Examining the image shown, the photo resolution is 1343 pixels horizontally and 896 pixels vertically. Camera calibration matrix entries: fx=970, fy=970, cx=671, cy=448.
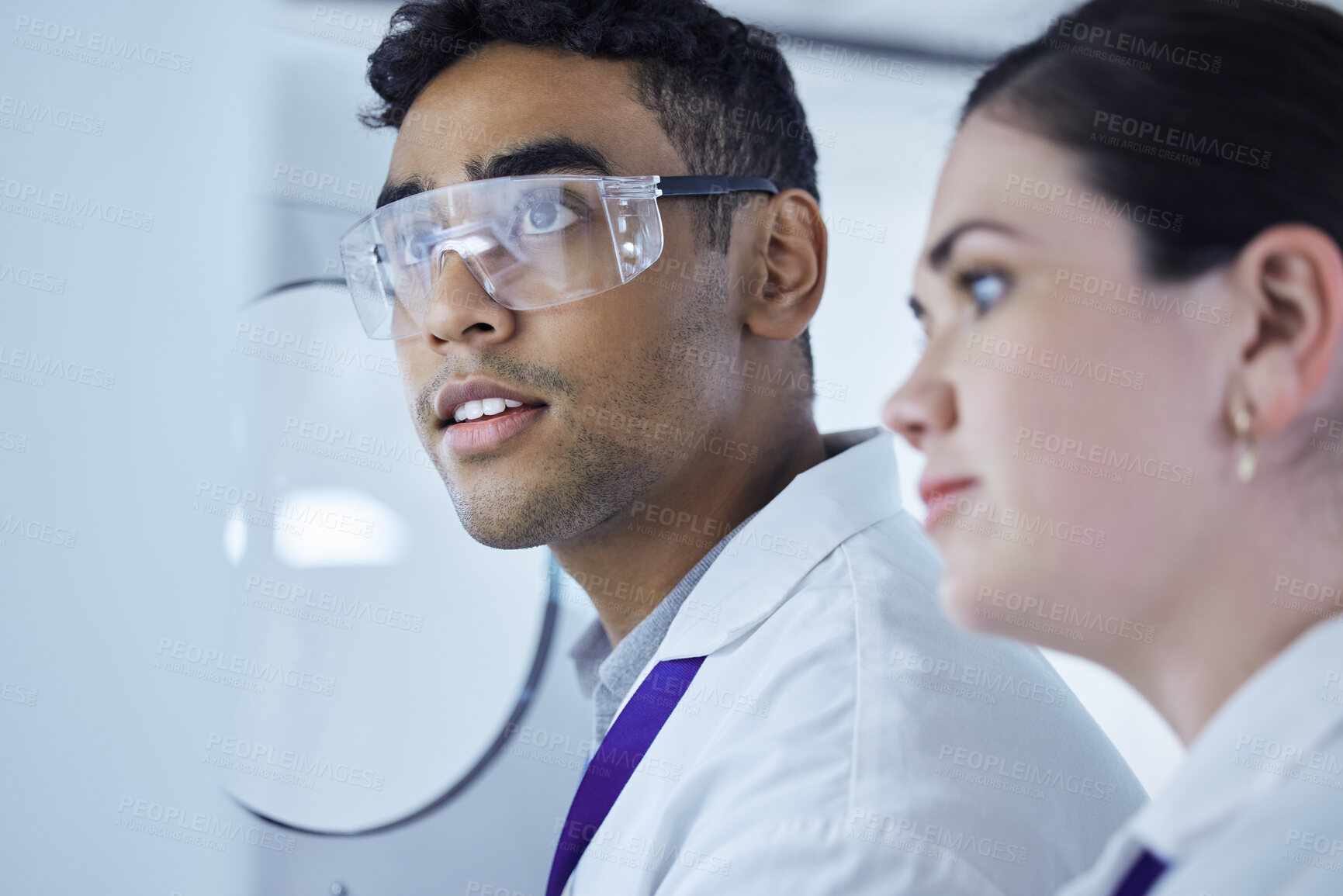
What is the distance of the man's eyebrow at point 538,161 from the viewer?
1.17 metres

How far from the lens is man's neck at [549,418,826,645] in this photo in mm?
1282

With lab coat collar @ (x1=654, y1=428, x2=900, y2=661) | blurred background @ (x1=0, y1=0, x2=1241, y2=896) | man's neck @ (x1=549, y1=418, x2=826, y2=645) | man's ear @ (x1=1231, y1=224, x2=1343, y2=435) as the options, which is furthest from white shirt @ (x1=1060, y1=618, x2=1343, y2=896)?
blurred background @ (x1=0, y1=0, x2=1241, y2=896)

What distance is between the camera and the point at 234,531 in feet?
6.02

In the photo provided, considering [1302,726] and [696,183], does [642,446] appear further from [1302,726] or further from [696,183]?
[1302,726]

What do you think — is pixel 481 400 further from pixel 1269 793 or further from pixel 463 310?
pixel 1269 793

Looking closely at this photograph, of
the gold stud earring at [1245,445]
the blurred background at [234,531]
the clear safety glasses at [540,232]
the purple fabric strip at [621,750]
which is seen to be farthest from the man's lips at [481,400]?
the gold stud earring at [1245,445]

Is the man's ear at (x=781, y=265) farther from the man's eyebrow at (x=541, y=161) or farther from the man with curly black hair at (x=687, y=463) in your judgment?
the man's eyebrow at (x=541, y=161)

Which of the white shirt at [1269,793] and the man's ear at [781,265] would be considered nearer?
the white shirt at [1269,793]

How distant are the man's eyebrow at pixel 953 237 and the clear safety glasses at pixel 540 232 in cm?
62

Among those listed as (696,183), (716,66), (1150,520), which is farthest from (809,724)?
(716,66)

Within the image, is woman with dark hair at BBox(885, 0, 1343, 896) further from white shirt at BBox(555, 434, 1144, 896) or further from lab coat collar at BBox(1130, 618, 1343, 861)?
white shirt at BBox(555, 434, 1144, 896)

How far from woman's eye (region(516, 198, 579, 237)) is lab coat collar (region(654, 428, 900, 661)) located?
1.36ft

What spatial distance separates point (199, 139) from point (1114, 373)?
5.80 ft

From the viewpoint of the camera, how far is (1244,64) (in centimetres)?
53
